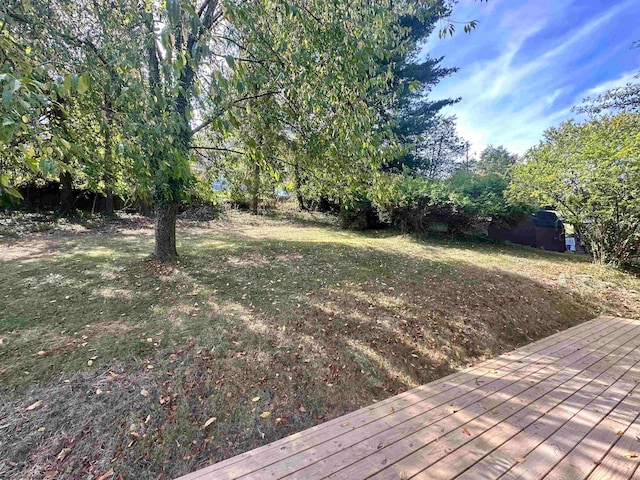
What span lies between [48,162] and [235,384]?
2015 mm

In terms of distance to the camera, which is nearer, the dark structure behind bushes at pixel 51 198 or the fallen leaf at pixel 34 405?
the fallen leaf at pixel 34 405

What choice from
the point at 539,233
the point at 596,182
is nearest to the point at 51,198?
→ the point at 596,182

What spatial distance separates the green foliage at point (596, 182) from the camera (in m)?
5.45

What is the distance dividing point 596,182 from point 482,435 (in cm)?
669

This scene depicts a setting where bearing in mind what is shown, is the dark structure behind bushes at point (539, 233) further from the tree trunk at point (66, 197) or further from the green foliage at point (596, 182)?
the tree trunk at point (66, 197)

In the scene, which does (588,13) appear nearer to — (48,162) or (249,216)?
(48,162)

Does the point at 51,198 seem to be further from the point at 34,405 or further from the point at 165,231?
the point at 34,405

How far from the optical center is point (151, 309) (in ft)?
11.0

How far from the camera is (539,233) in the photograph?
376 inches

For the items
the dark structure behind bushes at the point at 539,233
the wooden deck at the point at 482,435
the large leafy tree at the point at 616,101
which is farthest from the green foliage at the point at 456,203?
the large leafy tree at the point at 616,101

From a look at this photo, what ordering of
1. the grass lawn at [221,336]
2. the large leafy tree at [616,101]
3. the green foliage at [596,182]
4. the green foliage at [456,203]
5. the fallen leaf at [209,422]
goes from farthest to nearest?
the large leafy tree at [616,101], the green foliage at [456,203], the green foliage at [596,182], the fallen leaf at [209,422], the grass lawn at [221,336]

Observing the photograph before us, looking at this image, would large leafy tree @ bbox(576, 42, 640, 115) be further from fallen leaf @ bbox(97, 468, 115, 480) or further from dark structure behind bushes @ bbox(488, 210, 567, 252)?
fallen leaf @ bbox(97, 468, 115, 480)

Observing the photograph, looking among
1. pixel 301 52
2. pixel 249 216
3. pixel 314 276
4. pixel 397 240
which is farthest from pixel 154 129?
pixel 249 216

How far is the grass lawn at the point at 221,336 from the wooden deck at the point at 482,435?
345mm
